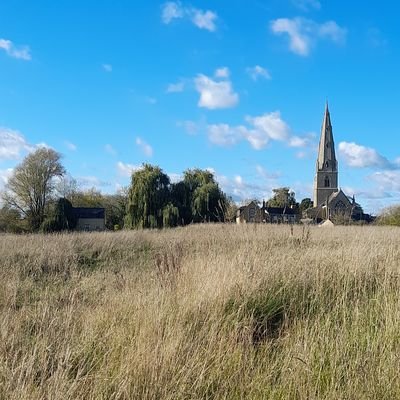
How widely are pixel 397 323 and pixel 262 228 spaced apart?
6891 mm

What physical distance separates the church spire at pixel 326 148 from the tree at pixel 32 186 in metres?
67.2

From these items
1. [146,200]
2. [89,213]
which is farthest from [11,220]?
[146,200]

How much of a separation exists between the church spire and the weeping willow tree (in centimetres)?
6285

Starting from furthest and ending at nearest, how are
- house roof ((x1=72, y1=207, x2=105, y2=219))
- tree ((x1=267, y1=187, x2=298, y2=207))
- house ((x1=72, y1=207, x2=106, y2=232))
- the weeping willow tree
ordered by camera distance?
tree ((x1=267, y1=187, x2=298, y2=207)), house roof ((x1=72, y1=207, x2=105, y2=219)), house ((x1=72, y1=207, x2=106, y2=232)), the weeping willow tree

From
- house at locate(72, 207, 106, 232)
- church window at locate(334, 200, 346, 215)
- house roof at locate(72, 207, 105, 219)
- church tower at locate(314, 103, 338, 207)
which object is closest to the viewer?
church window at locate(334, 200, 346, 215)

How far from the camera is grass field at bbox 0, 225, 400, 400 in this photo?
2.80 metres

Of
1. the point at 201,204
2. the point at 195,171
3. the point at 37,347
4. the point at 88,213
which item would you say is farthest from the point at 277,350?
the point at 88,213

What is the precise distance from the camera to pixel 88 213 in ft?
191

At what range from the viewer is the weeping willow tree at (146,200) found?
44.3 meters

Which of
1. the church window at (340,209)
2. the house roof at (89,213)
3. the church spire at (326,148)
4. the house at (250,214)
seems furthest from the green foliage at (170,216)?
the church spire at (326,148)

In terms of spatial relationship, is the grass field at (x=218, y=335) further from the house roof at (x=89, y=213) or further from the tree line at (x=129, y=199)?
the house roof at (x=89, y=213)

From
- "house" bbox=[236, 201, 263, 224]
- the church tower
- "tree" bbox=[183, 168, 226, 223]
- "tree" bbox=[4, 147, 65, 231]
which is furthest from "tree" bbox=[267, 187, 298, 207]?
"house" bbox=[236, 201, 263, 224]

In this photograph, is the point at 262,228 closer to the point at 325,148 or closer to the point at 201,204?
the point at 201,204

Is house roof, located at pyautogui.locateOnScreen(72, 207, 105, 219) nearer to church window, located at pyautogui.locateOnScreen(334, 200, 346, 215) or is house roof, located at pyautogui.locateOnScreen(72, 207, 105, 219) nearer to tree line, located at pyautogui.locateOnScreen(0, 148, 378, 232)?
tree line, located at pyautogui.locateOnScreen(0, 148, 378, 232)
